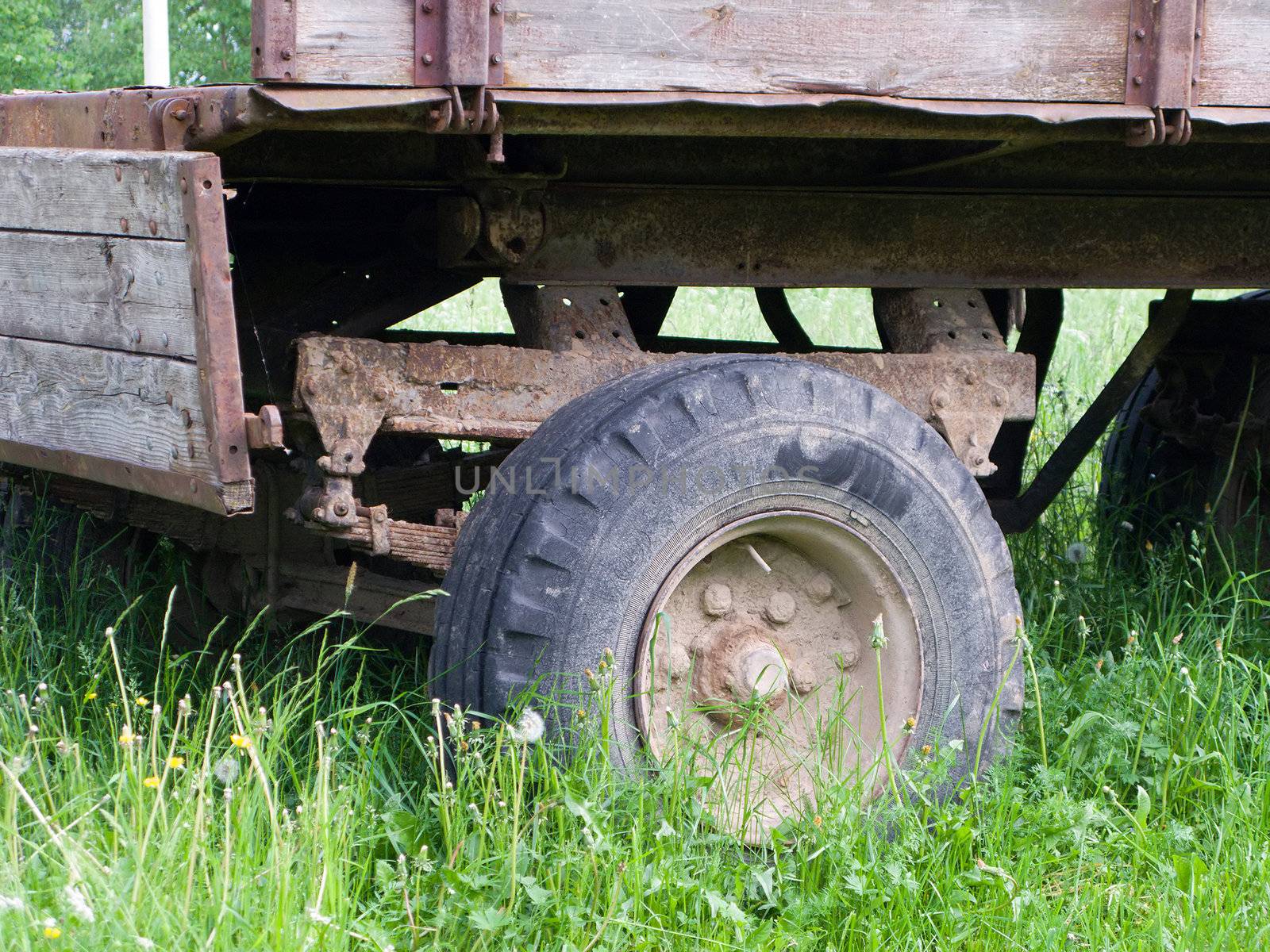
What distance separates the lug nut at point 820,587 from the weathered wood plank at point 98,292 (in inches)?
55.8

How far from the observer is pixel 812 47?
9.17ft

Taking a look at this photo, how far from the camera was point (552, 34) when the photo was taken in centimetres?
262

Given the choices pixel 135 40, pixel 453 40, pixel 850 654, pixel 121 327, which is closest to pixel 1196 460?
pixel 850 654

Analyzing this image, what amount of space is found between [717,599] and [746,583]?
0.10 m

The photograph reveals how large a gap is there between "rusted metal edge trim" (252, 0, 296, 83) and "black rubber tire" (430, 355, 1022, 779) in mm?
896

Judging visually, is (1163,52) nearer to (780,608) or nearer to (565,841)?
(780,608)

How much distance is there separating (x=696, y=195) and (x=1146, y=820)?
5.70 feet

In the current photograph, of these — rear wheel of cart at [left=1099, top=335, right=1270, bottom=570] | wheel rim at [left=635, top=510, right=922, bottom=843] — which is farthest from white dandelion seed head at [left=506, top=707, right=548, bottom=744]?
rear wheel of cart at [left=1099, top=335, right=1270, bottom=570]

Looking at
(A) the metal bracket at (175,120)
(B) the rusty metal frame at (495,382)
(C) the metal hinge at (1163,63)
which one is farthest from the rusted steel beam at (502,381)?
(C) the metal hinge at (1163,63)

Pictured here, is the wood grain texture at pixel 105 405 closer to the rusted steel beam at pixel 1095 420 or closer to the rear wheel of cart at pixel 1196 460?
the rusted steel beam at pixel 1095 420

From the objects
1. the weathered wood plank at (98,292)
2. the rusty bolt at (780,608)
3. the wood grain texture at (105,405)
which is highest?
the weathered wood plank at (98,292)

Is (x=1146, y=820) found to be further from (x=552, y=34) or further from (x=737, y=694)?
(x=552, y=34)

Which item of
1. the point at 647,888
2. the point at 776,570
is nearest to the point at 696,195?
the point at 776,570

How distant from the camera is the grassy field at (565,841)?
95.7 inches
